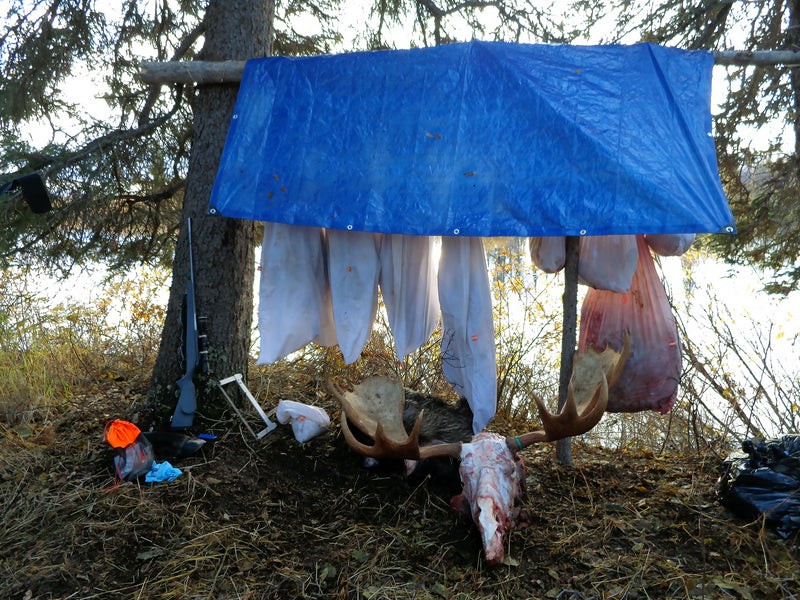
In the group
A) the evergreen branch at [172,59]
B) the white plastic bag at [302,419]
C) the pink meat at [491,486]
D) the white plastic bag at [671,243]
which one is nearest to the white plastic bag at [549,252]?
the white plastic bag at [671,243]

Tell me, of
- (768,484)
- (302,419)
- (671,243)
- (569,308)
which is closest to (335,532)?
(302,419)

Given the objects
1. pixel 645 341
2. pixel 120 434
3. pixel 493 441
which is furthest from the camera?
pixel 645 341

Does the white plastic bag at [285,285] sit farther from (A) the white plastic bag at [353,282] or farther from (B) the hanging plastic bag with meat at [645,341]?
(B) the hanging plastic bag with meat at [645,341]

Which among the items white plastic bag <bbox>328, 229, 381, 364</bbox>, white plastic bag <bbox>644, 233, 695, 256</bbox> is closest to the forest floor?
white plastic bag <bbox>328, 229, 381, 364</bbox>

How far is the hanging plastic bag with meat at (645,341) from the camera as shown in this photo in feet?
11.1

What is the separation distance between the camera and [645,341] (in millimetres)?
3379

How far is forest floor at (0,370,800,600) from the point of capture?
2.50m

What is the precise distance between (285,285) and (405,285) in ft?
2.43

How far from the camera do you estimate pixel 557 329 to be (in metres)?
5.53

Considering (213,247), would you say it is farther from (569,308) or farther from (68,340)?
(68,340)

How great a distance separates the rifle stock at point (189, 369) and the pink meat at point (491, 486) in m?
1.72

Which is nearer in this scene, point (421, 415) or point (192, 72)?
point (421, 415)

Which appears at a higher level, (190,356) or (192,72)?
(192,72)

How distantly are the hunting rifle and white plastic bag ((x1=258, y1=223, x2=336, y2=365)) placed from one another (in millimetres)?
500
